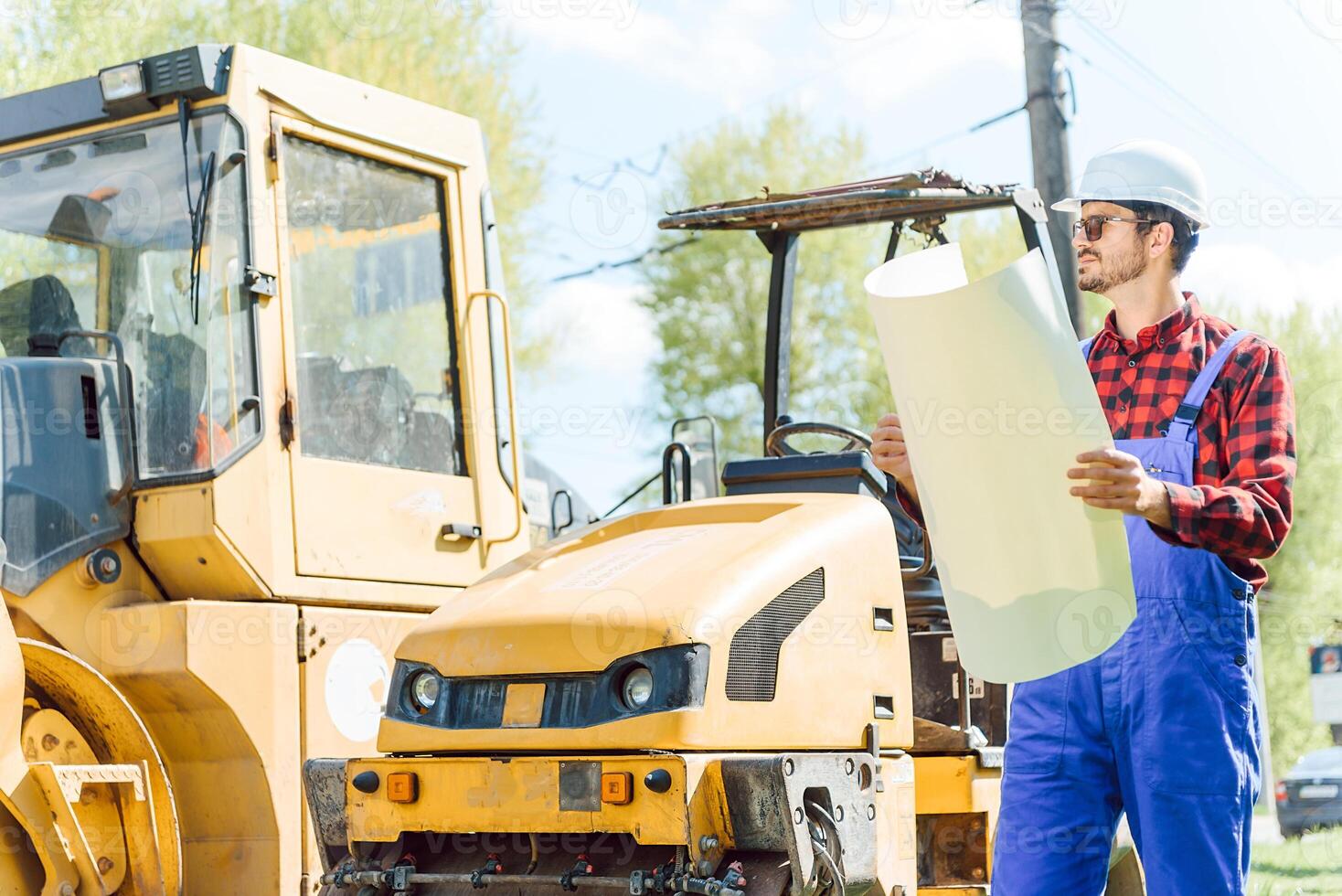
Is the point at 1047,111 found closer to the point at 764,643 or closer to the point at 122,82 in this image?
the point at 122,82

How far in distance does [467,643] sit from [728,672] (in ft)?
2.20

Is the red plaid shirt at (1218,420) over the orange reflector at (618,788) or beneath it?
over

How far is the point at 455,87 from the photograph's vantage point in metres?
21.1

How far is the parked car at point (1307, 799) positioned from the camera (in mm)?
16672

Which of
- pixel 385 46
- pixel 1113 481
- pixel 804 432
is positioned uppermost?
pixel 385 46

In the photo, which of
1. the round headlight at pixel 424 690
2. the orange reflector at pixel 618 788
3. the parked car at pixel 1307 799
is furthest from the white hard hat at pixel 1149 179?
the parked car at pixel 1307 799

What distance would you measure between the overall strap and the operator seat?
11.7 feet

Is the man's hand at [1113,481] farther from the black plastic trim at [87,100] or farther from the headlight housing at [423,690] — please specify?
the black plastic trim at [87,100]

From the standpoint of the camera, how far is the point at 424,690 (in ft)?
13.4

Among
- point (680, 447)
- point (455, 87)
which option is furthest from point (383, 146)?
point (455, 87)

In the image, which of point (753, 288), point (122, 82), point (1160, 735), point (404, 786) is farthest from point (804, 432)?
point (753, 288)

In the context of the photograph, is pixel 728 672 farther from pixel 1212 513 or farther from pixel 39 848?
pixel 39 848

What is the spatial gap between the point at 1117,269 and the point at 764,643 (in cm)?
126

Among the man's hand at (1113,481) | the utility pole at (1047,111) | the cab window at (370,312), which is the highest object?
the utility pole at (1047,111)
